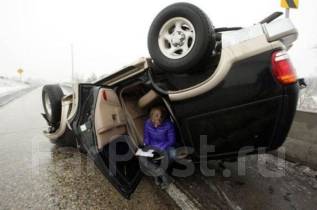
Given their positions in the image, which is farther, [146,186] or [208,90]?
[146,186]

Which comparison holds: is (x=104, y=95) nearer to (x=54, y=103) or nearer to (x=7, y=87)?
(x=54, y=103)

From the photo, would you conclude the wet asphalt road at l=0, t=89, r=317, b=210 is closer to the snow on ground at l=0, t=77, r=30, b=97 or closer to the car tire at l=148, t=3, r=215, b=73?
the car tire at l=148, t=3, r=215, b=73

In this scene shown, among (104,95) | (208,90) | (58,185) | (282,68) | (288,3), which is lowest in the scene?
(58,185)

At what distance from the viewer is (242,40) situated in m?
1.99

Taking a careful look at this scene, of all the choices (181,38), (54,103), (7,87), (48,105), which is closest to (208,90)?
(181,38)

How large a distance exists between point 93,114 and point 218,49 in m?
1.60

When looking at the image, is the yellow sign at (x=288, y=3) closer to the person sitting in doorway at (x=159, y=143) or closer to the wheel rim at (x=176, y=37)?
the wheel rim at (x=176, y=37)

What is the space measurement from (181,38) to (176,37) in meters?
0.06

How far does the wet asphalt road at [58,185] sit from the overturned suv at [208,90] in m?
0.23

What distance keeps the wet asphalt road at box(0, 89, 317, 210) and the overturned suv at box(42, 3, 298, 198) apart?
324 millimetres

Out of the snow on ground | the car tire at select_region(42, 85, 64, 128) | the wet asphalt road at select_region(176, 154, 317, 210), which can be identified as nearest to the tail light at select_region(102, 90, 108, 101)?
the wet asphalt road at select_region(176, 154, 317, 210)

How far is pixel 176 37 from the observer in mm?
2301

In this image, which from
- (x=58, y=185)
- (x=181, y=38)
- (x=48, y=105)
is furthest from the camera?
(x=48, y=105)

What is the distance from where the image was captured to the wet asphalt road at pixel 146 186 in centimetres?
225
